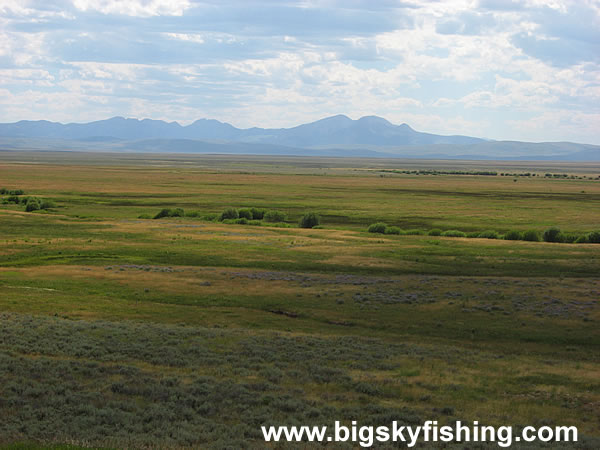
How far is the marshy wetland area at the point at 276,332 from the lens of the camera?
51.9 feet

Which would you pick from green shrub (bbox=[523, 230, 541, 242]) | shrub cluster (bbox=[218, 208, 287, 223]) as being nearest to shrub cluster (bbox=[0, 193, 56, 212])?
shrub cluster (bbox=[218, 208, 287, 223])

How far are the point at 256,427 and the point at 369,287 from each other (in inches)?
935

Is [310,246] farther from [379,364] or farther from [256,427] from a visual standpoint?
[256,427]

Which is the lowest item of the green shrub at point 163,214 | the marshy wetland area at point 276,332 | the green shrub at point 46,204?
the marshy wetland area at point 276,332

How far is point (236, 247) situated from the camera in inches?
2137

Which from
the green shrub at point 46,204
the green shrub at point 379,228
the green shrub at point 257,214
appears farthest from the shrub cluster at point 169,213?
the green shrub at point 379,228

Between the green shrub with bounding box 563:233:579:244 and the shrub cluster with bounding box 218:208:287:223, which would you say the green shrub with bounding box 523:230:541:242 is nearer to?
the green shrub with bounding box 563:233:579:244

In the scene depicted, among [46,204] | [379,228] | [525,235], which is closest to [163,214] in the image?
[46,204]

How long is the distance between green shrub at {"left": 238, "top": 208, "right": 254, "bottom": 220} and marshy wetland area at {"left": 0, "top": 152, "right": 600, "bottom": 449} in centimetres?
1748

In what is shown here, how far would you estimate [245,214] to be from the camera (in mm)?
88438

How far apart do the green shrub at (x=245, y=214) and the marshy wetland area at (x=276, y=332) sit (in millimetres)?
17476

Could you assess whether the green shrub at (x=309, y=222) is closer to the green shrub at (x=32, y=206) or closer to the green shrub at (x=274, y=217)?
the green shrub at (x=274, y=217)

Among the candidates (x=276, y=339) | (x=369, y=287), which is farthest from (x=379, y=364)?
(x=369, y=287)

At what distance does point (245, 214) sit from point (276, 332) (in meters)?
62.6
